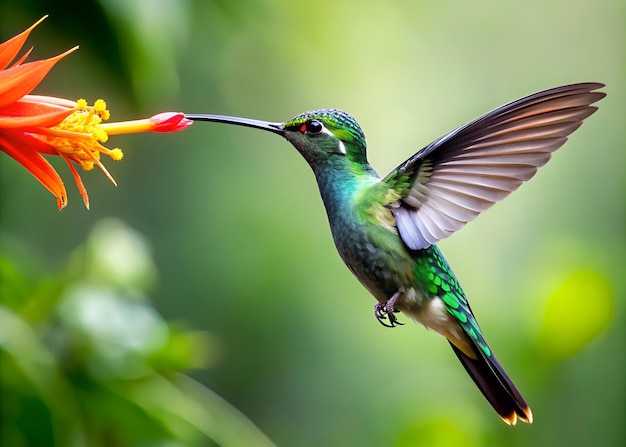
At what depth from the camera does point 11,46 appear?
3.04 feet

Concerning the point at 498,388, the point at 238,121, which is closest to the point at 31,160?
the point at 238,121

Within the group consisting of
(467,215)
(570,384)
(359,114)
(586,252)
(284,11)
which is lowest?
(570,384)

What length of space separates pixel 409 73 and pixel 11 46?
127 inches

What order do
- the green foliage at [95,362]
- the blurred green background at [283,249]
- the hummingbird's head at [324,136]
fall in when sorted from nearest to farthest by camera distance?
the hummingbird's head at [324,136], the green foliage at [95,362], the blurred green background at [283,249]

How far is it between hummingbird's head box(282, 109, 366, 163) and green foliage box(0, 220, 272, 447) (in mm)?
665

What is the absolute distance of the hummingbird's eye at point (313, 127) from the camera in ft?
4.46

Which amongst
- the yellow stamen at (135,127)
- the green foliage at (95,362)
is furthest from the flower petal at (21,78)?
the green foliage at (95,362)

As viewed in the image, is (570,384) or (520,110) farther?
(570,384)

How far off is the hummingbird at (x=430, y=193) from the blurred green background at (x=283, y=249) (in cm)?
61

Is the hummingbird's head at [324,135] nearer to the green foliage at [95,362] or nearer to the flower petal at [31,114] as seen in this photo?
the flower petal at [31,114]

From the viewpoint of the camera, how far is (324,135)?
138cm

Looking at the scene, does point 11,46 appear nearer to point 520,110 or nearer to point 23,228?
point 520,110

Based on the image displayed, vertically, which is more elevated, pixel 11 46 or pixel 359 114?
pixel 359 114

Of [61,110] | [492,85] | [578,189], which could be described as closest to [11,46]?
[61,110]
